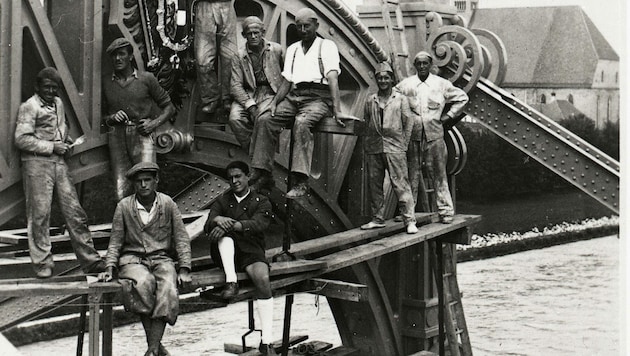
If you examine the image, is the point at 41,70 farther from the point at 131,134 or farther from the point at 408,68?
the point at 408,68

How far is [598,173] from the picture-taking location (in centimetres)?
1545

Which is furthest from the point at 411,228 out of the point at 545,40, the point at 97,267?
the point at 545,40

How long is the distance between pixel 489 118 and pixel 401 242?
3431 millimetres

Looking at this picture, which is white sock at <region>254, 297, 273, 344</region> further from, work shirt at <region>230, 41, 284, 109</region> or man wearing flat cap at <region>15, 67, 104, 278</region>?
work shirt at <region>230, 41, 284, 109</region>

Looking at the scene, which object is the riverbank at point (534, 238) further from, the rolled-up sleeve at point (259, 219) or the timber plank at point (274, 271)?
the rolled-up sleeve at point (259, 219)

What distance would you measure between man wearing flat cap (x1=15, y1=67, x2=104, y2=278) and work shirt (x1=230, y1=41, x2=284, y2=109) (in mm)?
2420

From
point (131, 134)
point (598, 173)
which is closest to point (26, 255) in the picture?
point (131, 134)

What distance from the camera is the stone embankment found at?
32688 millimetres

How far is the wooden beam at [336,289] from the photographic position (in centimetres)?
1214

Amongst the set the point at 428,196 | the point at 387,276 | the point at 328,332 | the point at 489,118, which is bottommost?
the point at 328,332

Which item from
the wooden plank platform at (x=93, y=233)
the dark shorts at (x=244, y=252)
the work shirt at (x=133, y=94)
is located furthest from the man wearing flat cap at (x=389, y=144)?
the dark shorts at (x=244, y=252)

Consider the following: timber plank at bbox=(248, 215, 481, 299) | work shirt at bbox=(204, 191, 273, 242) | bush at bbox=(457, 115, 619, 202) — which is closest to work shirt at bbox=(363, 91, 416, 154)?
timber plank at bbox=(248, 215, 481, 299)

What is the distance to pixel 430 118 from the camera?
→ 50.4 feet

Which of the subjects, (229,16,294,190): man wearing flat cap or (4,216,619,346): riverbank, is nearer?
(229,16,294,190): man wearing flat cap
